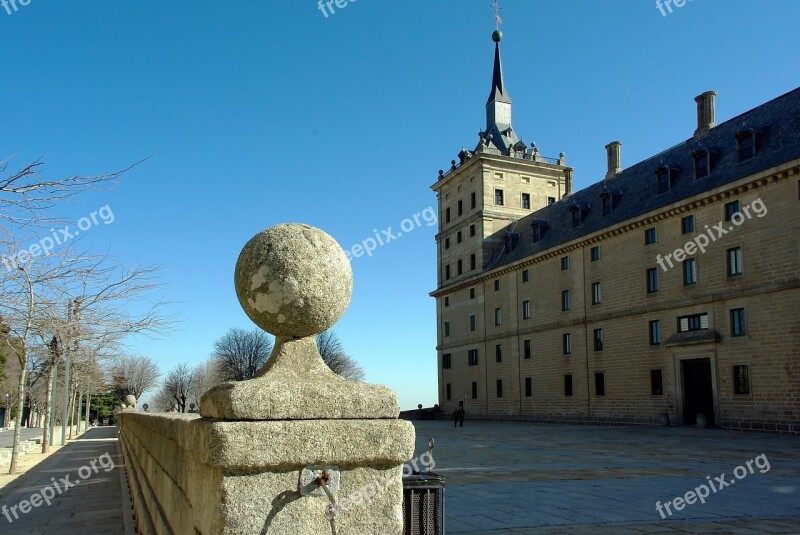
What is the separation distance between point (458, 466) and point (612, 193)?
28454 millimetres

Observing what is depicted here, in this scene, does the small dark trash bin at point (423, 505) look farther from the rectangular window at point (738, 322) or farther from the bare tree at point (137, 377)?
the bare tree at point (137, 377)

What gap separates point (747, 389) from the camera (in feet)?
93.4

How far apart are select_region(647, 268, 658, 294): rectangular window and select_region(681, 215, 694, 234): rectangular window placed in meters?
2.84

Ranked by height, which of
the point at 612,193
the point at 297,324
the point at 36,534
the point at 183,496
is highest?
the point at 612,193

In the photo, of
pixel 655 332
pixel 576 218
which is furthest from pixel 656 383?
pixel 576 218

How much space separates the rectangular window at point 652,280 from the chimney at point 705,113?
27.8ft

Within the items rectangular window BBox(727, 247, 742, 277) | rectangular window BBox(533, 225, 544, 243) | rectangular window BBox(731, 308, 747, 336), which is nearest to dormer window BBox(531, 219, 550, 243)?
rectangular window BBox(533, 225, 544, 243)

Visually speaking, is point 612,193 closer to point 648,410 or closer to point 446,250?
point 648,410

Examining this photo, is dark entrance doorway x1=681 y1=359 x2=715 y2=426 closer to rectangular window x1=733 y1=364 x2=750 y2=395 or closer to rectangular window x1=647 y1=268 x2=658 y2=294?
rectangular window x1=733 y1=364 x2=750 y2=395

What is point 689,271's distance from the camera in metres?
32.2

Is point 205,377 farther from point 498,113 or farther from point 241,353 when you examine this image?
point 498,113

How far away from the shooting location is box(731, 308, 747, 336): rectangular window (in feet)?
95.4

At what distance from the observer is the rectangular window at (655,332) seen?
34.1m

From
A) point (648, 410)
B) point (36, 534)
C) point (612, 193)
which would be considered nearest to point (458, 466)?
point (36, 534)
